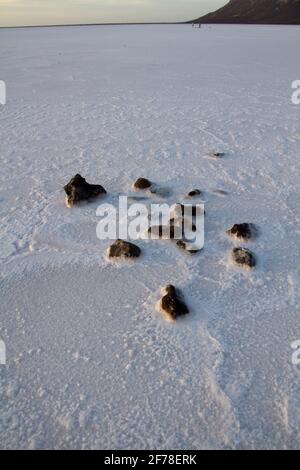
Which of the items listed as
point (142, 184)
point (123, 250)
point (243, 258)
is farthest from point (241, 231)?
point (142, 184)

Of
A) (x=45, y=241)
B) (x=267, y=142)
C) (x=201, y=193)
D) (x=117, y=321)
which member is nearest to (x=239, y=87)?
(x=267, y=142)

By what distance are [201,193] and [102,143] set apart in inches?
81.3

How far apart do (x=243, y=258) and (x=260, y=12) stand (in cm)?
9373

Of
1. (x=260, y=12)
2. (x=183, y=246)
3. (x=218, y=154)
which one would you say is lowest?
(x=183, y=246)

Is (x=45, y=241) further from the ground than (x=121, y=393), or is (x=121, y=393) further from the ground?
(x=45, y=241)

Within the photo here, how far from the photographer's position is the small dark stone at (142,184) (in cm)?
427

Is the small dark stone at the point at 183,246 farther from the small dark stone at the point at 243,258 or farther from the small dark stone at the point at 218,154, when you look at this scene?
the small dark stone at the point at 218,154

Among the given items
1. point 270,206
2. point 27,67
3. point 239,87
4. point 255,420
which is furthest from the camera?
point 27,67

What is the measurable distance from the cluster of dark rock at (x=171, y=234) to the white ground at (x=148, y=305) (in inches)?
3.0

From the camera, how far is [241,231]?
136 inches

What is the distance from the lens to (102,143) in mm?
5668

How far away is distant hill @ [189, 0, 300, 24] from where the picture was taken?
71.1 meters

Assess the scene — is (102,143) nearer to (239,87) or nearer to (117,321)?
(117,321)

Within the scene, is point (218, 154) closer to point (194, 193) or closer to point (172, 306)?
point (194, 193)
